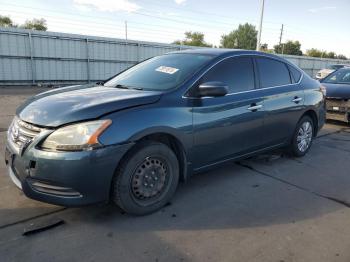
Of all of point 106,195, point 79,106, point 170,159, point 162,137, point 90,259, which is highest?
point 79,106

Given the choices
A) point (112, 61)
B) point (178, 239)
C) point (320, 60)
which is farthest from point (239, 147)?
point (320, 60)

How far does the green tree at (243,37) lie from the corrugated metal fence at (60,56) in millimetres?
79421

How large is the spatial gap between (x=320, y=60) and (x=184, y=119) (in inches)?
1290

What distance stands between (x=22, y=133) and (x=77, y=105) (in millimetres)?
591

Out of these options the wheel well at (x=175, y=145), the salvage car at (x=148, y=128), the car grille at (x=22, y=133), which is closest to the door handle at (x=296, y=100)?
the salvage car at (x=148, y=128)

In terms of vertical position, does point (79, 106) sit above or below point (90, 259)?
above

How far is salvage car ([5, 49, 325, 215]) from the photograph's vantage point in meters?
2.82

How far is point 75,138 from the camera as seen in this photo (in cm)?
279

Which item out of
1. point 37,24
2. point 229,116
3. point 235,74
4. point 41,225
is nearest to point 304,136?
point 235,74

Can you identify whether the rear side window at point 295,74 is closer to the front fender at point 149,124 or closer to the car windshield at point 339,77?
the front fender at point 149,124

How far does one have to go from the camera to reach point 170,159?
3389mm

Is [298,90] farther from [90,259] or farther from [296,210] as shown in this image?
[90,259]

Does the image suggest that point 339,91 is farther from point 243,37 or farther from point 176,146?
point 243,37

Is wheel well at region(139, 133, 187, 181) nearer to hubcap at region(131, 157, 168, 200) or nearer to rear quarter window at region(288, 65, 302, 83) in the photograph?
hubcap at region(131, 157, 168, 200)
